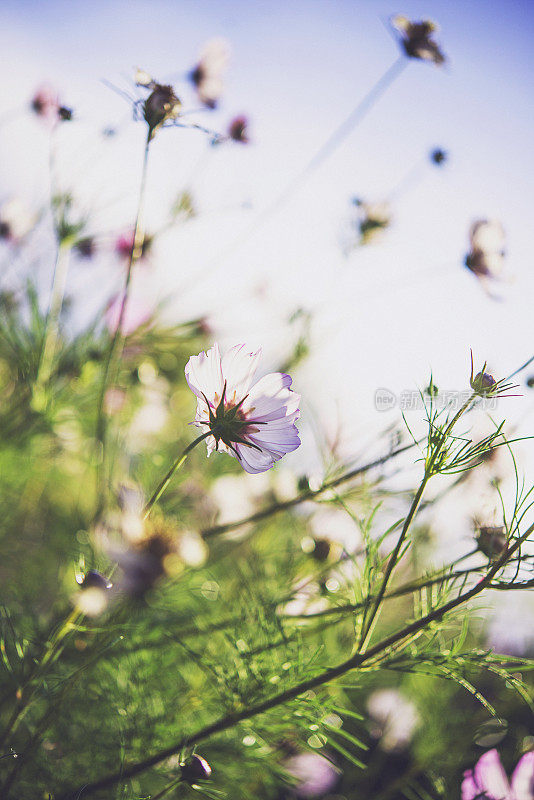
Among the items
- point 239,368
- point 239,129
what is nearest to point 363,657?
point 239,368

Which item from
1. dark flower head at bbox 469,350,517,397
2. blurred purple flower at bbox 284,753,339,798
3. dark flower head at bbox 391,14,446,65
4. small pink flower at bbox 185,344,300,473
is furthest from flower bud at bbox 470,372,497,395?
blurred purple flower at bbox 284,753,339,798

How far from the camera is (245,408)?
0.31 metres

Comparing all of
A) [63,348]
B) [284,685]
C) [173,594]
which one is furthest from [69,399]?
[284,685]

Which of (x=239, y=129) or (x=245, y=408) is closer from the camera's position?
(x=245, y=408)

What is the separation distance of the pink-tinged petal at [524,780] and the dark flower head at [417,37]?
567mm

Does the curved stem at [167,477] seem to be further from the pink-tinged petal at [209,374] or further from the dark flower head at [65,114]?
the dark flower head at [65,114]

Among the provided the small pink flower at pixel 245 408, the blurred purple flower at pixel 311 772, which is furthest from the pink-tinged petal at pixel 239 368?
the blurred purple flower at pixel 311 772

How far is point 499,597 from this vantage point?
735 mm

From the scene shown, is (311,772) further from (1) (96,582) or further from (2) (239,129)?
(2) (239,129)

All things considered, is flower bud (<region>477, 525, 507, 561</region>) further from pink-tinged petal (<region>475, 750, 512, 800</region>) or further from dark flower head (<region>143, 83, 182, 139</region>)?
dark flower head (<region>143, 83, 182, 139</region>)

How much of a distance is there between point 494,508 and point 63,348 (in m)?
0.46

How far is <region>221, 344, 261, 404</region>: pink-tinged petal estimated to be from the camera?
0.99ft

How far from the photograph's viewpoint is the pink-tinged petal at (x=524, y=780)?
343mm

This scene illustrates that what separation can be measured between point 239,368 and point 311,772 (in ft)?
1.63
